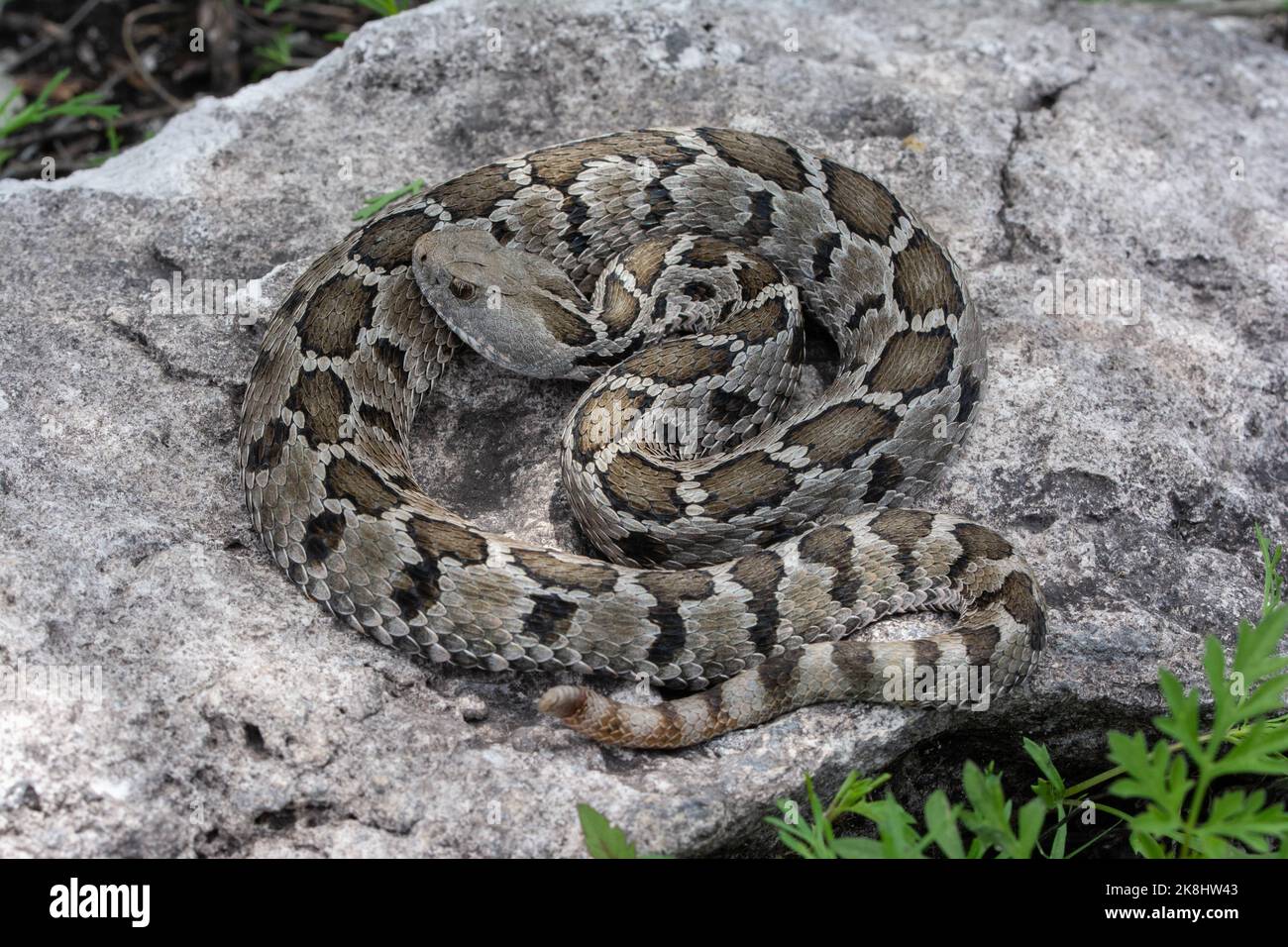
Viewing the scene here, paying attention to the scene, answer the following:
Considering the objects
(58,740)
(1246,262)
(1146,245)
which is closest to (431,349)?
(58,740)

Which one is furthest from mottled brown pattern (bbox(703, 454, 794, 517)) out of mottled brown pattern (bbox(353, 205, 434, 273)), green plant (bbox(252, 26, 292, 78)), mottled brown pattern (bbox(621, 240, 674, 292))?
green plant (bbox(252, 26, 292, 78))

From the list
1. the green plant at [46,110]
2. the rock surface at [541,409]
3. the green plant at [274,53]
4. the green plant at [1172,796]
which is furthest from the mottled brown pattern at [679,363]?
the green plant at [274,53]

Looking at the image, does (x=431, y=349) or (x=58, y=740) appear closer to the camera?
(x=58, y=740)

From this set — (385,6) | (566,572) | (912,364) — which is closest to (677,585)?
(566,572)
